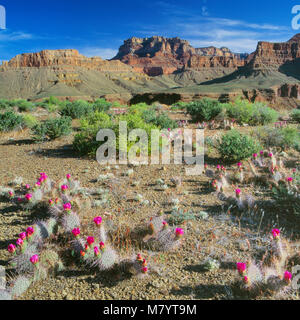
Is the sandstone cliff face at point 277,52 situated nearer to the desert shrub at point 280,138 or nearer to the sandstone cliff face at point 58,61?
the sandstone cliff face at point 58,61

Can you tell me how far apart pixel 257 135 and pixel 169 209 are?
498cm

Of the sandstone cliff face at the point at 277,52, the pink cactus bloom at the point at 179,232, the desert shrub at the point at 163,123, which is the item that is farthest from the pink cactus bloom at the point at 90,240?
the sandstone cliff face at the point at 277,52

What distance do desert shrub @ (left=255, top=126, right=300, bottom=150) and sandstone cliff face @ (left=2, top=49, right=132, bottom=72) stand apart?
109 metres

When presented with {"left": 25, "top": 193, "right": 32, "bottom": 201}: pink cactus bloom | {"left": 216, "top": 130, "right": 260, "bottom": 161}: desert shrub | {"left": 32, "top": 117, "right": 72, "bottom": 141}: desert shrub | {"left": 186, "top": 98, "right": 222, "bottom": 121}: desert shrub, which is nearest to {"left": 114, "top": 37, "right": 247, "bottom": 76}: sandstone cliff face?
{"left": 186, "top": 98, "right": 222, "bottom": 121}: desert shrub

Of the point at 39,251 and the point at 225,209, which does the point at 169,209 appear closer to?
the point at 225,209

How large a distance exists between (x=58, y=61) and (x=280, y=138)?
11869cm

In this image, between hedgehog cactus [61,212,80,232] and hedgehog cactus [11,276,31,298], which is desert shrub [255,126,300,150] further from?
hedgehog cactus [11,276,31,298]

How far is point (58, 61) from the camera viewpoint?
109250mm

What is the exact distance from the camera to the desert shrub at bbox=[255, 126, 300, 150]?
6785 millimetres

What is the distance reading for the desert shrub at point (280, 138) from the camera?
267 inches

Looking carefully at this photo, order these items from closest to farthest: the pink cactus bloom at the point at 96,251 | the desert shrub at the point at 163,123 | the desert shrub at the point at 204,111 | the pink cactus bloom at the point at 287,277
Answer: the pink cactus bloom at the point at 287,277 < the pink cactus bloom at the point at 96,251 < the desert shrub at the point at 163,123 < the desert shrub at the point at 204,111

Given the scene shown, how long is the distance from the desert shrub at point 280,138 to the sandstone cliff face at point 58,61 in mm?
109196

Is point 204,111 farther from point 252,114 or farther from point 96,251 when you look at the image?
point 96,251

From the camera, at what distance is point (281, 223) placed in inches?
138
